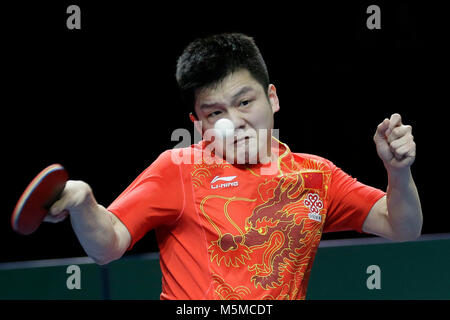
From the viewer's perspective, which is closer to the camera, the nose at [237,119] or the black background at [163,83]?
the nose at [237,119]

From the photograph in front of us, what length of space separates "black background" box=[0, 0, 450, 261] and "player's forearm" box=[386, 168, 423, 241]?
154cm

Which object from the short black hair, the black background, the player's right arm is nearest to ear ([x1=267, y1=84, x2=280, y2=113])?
the short black hair

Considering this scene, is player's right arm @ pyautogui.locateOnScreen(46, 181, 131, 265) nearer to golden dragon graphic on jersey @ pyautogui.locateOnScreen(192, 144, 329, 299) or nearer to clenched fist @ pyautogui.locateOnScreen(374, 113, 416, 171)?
golden dragon graphic on jersey @ pyautogui.locateOnScreen(192, 144, 329, 299)

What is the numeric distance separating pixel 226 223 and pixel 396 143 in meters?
0.45

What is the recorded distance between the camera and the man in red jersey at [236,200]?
1363mm

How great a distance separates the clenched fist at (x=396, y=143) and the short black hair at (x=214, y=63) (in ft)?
1.14

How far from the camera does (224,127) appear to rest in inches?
55.2

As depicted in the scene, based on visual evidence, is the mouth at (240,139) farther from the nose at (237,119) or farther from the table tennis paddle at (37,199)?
the table tennis paddle at (37,199)

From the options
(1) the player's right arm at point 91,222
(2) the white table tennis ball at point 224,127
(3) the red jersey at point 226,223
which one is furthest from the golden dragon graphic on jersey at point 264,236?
(1) the player's right arm at point 91,222

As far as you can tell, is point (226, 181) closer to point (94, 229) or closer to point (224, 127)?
point (224, 127)

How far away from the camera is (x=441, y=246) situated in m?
2.36

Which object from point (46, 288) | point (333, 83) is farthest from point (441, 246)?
point (46, 288)

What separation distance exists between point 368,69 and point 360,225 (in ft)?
5.52

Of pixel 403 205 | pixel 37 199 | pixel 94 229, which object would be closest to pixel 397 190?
pixel 403 205
